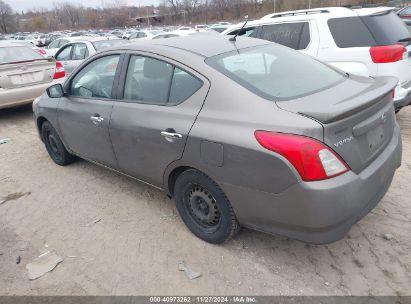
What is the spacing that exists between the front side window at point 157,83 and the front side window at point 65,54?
754 centimetres

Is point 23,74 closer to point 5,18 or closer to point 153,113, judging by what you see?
point 153,113

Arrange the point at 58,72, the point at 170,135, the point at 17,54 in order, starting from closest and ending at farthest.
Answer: the point at 170,135 → the point at 17,54 → the point at 58,72

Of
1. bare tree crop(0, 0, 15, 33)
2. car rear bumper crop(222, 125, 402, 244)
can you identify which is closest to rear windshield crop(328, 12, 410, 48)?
car rear bumper crop(222, 125, 402, 244)

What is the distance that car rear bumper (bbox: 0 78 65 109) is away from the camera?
256 inches

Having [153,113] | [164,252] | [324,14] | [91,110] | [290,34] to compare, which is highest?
[324,14]

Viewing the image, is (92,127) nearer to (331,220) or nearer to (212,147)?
(212,147)

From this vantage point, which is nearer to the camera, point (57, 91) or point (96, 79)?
point (96, 79)

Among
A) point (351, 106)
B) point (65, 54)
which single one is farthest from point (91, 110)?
point (65, 54)

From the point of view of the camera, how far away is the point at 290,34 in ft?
17.8

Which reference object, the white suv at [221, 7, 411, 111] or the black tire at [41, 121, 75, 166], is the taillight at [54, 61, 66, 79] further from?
the white suv at [221, 7, 411, 111]

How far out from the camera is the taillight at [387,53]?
4.40m

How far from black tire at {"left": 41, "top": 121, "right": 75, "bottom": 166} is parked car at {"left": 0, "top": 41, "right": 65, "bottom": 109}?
2.30m

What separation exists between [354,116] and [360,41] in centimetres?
289

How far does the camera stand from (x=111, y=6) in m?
96.9
